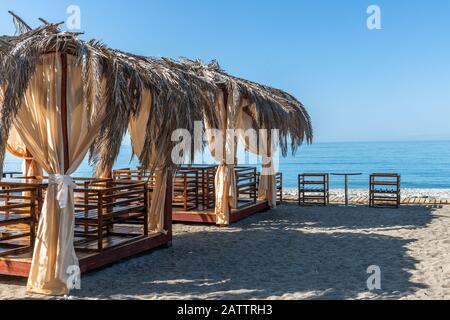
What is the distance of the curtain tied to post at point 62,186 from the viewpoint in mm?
4570

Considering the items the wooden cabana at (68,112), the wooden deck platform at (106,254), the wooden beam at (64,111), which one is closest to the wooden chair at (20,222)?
the wooden deck platform at (106,254)

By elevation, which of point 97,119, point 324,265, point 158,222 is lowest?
point 324,265

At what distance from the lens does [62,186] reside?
4625 millimetres

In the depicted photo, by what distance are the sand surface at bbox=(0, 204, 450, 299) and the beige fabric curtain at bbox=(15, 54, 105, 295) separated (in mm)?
313

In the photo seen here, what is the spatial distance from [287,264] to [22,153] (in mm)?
5034

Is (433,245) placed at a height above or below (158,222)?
below

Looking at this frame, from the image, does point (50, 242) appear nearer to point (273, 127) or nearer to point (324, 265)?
point (324, 265)

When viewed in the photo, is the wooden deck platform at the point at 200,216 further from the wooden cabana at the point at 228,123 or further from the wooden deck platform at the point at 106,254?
the wooden deck platform at the point at 106,254

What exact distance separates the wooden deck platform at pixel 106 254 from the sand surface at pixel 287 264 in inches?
4.6

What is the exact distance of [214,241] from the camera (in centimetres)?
722

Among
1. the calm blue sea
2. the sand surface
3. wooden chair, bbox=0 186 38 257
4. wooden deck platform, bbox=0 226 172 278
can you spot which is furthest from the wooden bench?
the calm blue sea
